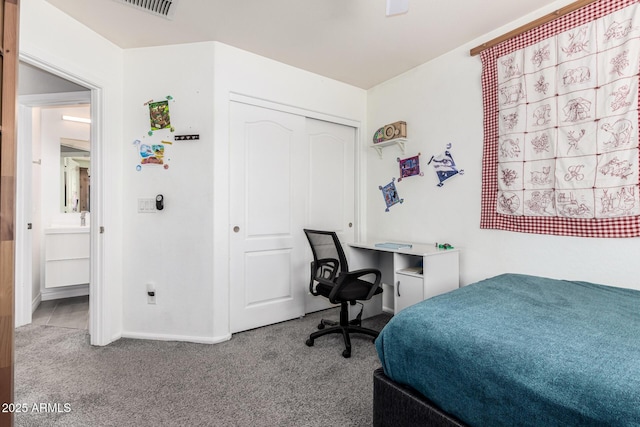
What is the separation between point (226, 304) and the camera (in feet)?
8.14

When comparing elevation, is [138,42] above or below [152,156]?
above

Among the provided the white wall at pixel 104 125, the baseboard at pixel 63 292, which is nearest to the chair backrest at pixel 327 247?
the white wall at pixel 104 125

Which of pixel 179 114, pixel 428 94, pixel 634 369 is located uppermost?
pixel 428 94

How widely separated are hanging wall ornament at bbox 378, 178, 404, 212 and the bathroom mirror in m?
3.50

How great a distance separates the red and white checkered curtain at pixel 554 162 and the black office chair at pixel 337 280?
3.43ft

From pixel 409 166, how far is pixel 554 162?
3.87ft

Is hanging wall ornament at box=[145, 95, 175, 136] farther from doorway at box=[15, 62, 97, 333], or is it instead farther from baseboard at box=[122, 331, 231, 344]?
baseboard at box=[122, 331, 231, 344]

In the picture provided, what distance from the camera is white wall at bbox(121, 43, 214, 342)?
2430mm

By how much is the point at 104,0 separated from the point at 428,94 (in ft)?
8.32

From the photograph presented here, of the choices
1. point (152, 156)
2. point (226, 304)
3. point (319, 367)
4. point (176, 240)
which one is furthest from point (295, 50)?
point (319, 367)

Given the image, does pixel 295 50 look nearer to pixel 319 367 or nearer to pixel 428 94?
pixel 428 94

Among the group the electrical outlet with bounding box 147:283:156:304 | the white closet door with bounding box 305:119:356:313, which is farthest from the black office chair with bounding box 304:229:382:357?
the electrical outlet with bounding box 147:283:156:304

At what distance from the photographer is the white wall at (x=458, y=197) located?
184 cm

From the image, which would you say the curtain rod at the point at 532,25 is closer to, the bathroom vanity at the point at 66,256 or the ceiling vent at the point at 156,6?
the ceiling vent at the point at 156,6
